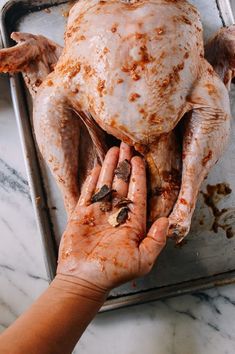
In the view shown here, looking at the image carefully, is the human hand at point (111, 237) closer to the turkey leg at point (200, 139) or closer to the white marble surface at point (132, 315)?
the turkey leg at point (200, 139)

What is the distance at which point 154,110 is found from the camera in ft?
3.72

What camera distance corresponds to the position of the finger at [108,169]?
122 cm

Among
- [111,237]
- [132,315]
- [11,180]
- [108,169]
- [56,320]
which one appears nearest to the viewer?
[56,320]

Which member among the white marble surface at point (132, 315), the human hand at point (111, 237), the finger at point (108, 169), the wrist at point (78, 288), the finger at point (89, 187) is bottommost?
the white marble surface at point (132, 315)

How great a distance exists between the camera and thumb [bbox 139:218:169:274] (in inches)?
42.6

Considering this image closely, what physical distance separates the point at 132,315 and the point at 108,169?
18.7 inches

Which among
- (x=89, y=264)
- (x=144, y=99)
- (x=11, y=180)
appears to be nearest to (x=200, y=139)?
(x=144, y=99)

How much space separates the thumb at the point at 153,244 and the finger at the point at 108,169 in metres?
0.18

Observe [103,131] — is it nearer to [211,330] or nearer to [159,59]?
[159,59]

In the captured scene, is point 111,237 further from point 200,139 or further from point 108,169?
point 200,139

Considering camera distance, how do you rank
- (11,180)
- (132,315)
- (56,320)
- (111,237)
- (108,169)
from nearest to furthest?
(56,320)
(111,237)
(108,169)
(132,315)
(11,180)

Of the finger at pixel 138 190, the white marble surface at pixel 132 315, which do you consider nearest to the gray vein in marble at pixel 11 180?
the white marble surface at pixel 132 315

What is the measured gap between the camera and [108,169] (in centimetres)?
123

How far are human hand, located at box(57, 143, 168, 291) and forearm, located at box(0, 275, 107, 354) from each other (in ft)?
0.10
